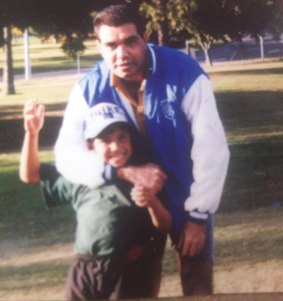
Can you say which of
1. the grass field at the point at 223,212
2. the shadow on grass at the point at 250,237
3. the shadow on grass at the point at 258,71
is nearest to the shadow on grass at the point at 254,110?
the grass field at the point at 223,212

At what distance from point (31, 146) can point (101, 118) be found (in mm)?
394

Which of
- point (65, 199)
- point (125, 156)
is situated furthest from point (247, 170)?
point (65, 199)

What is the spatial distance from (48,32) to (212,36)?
87cm

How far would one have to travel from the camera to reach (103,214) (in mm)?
3865

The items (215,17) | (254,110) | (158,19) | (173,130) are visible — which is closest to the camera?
(173,130)

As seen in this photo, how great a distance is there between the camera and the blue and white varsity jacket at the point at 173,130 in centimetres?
371

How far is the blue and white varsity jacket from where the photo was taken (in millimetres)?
3705

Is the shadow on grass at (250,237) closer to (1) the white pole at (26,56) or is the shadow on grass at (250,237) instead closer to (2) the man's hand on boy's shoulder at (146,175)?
(2) the man's hand on boy's shoulder at (146,175)

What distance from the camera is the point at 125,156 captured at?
12.5ft

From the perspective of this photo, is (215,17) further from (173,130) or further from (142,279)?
(142,279)

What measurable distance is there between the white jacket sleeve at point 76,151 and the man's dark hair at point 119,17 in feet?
1.12

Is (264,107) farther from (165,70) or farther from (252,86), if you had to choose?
(165,70)

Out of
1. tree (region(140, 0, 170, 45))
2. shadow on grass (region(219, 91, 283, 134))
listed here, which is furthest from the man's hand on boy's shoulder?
tree (region(140, 0, 170, 45))

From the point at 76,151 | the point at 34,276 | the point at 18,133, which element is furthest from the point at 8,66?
Result: the point at 34,276
